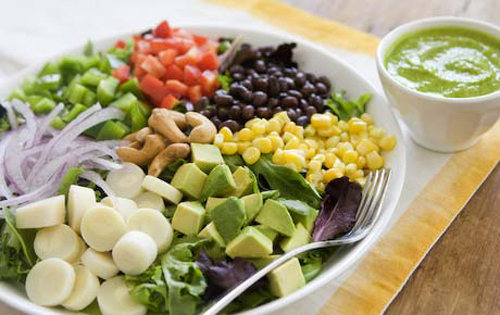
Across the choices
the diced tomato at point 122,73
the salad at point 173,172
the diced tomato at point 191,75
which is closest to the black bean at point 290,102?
the salad at point 173,172

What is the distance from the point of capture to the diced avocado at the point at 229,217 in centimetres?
227

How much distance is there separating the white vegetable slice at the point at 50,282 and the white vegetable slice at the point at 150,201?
16.9 inches

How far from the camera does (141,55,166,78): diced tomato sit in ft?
10.5

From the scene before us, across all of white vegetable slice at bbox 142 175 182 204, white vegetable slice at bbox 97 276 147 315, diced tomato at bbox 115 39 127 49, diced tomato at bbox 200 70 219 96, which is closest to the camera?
white vegetable slice at bbox 97 276 147 315

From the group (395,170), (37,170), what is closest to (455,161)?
(395,170)

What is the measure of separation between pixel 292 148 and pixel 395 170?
0.49 meters

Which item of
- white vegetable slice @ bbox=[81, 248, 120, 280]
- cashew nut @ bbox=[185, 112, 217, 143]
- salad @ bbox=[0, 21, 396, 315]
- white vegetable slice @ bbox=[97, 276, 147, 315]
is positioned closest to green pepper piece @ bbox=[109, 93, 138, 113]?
salad @ bbox=[0, 21, 396, 315]

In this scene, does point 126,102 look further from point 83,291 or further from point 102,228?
point 83,291

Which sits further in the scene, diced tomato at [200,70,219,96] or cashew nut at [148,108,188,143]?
diced tomato at [200,70,219,96]

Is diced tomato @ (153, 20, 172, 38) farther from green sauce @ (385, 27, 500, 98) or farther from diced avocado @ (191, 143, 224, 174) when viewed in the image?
green sauce @ (385, 27, 500, 98)

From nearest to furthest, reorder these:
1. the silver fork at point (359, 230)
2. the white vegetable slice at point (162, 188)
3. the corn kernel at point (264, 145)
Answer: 1. the silver fork at point (359, 230)
2. the white vegetable slice at point (162, 188)
3. the corn kernel at point (264, 145)

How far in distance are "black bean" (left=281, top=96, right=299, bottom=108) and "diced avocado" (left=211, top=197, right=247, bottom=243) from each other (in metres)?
0.83

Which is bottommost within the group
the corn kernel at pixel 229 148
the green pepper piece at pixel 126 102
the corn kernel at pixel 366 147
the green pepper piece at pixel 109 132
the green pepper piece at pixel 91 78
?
the corn kernel at pixel 366 147

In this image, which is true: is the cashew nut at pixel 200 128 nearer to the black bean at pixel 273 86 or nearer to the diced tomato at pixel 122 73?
the black bean at pixel 273 86
